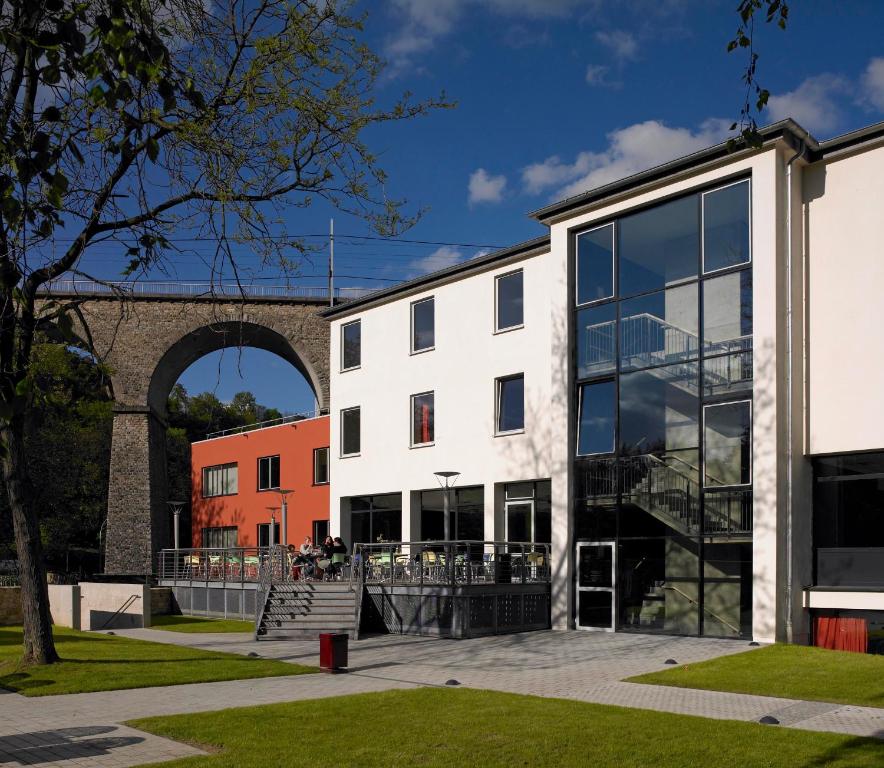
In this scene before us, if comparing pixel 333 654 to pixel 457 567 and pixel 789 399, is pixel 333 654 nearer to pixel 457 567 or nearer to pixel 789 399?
pixel 457 567

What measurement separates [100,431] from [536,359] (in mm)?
34283

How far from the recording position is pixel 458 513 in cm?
2759

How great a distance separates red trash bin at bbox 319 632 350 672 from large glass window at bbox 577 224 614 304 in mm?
9784

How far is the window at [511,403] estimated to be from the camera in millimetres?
25453

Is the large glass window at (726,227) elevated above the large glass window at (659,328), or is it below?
above

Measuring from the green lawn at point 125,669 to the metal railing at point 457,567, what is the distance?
189 inches

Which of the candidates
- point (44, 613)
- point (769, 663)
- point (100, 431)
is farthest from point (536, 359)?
point (100, 431)

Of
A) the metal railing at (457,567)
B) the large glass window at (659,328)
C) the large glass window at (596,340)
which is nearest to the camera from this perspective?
the large glass window at (659,328)

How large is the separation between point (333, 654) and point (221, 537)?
27.2 meters

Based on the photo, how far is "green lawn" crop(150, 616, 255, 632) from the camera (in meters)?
25.4

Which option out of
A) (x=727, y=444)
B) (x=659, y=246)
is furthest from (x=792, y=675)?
(x=659, y=246)

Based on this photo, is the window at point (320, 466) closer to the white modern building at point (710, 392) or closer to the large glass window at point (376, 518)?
the large glass window at point (376, 518)

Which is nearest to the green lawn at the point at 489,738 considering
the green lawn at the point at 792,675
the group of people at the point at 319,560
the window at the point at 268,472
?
the green lawn at the point at 792,675

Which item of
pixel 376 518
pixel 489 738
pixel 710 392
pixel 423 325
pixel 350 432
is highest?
pixel 423 325
